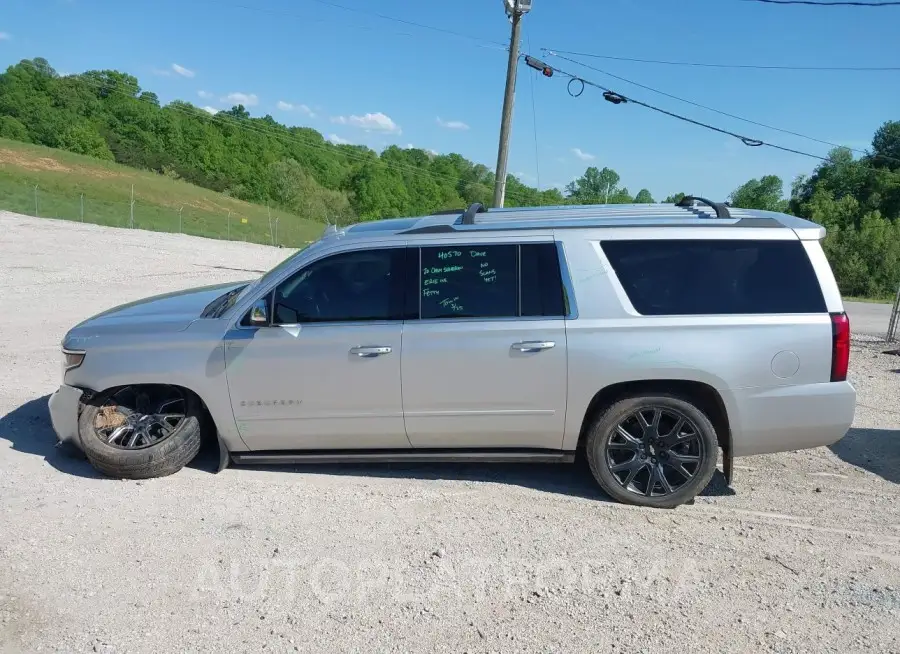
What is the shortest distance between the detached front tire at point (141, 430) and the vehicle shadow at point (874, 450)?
5.03 metres

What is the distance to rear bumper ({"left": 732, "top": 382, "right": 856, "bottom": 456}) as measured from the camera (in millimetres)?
4449

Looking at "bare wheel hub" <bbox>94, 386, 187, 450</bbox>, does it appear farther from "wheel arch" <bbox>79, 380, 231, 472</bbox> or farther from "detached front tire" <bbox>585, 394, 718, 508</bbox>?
"detached front tire" <bbox>585, 394, 718, 508</bbox>

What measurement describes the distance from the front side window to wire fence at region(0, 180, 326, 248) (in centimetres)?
3638

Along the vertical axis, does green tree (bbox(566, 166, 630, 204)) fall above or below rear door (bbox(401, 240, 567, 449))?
above

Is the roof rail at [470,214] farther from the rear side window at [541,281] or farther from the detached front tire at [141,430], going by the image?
the detached front tire at [141,430]

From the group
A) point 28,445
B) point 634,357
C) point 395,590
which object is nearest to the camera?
point 395,590

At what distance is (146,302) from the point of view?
5.65 m

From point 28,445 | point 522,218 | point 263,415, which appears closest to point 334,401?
point 263,415

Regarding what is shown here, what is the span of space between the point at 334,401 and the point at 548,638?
2075mm

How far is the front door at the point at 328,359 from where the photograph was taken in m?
4.59

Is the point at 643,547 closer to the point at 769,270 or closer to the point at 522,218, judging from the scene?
the point at 769,270

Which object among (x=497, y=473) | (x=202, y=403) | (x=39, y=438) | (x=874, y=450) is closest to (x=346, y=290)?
(x=202, y=403)

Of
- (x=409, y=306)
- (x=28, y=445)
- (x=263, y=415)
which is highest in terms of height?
(x=409, y=306)

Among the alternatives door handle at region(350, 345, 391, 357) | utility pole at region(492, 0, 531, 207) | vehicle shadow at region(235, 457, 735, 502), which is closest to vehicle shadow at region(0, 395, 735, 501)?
vehicle shadow at region(235, 457, 735, 502)
